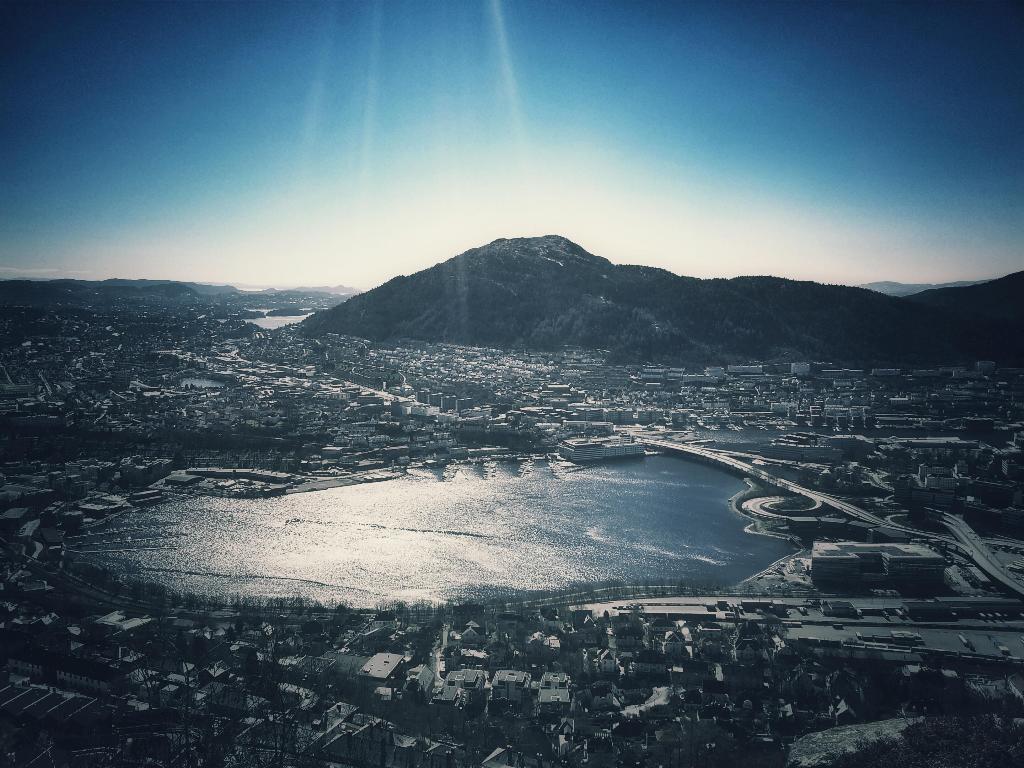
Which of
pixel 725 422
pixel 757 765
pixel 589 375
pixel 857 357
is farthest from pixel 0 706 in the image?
pixel 857 357

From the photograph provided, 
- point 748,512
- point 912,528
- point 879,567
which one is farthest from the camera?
point 748,512

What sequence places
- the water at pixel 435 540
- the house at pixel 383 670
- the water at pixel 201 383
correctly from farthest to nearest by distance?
1. the water at pixel 201 383
2. the water at pixel 435 540
3. the house at pixel 383 670

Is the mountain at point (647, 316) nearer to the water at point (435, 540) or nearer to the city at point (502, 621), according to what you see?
the city at point (502, 621)

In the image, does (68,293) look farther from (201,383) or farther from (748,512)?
(748,512)

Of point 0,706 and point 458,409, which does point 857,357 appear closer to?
point 458,409

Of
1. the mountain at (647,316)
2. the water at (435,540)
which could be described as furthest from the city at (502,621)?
the mountain at (647,316)

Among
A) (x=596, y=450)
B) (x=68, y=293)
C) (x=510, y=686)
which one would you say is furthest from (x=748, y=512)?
(x=68, y=293)
